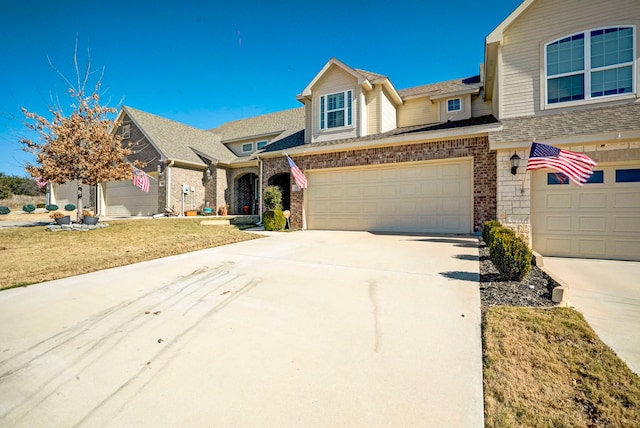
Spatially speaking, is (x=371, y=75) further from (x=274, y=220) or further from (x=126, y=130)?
(x=126, y=130)

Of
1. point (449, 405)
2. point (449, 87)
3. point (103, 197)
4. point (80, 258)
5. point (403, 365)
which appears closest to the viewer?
point (449, 405)

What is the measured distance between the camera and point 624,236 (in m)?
7.07

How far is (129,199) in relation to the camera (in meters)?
19.2

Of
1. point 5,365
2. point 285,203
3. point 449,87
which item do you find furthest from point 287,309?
point 449,87

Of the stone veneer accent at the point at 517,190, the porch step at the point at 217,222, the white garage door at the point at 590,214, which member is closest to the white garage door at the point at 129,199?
the porch step at the point at 217,222

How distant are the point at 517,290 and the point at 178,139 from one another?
2106cm

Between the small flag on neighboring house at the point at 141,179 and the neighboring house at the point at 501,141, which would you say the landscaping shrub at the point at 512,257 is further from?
the small flag on neighboring house at the point at 141,179

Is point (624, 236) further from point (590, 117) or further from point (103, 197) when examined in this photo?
point (103, 197)

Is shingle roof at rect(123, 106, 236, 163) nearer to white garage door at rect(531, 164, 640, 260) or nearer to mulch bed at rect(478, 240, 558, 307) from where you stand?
white garage door at rect(531, 164, 640, 260)

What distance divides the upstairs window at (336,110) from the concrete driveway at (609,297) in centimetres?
875

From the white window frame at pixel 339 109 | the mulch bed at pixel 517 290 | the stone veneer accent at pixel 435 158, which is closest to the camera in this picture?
the mulch bed at pixel 517 290

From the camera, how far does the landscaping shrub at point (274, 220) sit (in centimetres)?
1212

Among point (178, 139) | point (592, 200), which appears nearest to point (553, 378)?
point (592, 200)

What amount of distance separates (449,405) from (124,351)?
2.87 meters
